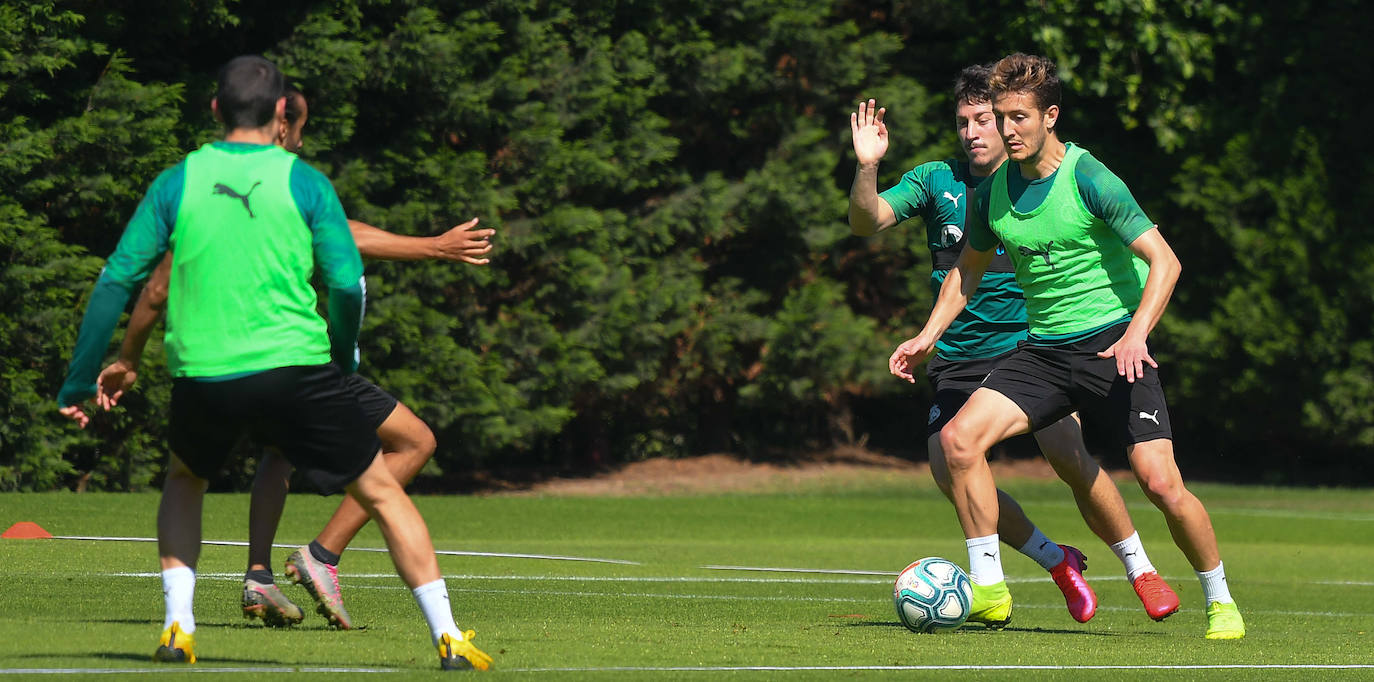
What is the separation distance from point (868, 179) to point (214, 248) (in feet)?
12.0

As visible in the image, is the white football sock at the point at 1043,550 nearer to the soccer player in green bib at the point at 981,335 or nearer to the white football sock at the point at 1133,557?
the soccer player in green bib at the point at 981,335

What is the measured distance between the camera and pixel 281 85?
5328mm

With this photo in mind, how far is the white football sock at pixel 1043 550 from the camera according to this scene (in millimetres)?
7910

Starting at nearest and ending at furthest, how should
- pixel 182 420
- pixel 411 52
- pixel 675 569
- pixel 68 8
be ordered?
pixel 182 420, pixel 675 569, pixel 68 8, pixel 411 52

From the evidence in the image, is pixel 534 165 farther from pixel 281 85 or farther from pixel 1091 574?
pixel 281 85

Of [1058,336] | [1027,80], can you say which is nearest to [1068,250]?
[1058,336]

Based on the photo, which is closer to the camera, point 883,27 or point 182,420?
point 182,420

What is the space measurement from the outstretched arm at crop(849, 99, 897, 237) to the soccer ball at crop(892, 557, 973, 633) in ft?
5.18

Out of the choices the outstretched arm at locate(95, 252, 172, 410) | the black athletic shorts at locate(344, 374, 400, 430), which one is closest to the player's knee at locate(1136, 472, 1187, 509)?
the black athletic shorts at locate(344, 374, 400, 430)

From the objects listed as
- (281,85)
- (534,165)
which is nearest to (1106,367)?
(281,85)

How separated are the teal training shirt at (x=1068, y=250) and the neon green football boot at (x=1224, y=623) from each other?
4.00 ft

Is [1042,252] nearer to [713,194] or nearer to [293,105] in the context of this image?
[293,105]

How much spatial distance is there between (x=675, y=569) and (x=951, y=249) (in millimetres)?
3522

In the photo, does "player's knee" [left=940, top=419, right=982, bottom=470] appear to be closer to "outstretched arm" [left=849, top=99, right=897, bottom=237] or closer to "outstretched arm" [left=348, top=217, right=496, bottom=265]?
"outstretched arm" [left=849, top=99, right=897, bottom=237]
